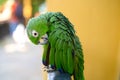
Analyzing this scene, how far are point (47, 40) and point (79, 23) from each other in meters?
0.45

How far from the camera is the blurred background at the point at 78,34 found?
124 cm

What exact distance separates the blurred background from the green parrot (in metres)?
0.37

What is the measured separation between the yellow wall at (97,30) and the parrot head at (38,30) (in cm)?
38

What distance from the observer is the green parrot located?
842mm

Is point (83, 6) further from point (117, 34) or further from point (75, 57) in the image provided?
point (75, 57)

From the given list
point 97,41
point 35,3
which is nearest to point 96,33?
point 97,41

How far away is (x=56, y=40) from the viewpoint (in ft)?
2.76

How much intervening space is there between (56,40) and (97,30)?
505 mm

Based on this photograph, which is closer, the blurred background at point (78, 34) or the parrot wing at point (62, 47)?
the parrot wing at point (62, 47)

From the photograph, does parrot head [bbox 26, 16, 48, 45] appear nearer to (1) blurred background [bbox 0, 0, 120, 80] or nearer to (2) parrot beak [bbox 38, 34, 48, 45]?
(2) parrot beak [bbox 38, 34, 48, 45]

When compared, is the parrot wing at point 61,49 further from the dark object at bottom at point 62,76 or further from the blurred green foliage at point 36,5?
the blurred green foliage at point 36,5

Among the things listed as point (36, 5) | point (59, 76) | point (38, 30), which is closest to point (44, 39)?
point (38, 30)

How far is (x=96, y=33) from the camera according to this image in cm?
130

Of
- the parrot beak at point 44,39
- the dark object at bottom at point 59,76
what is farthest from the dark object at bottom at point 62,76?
the parrot beak at point 44,39
